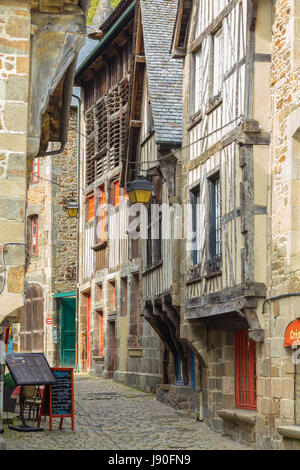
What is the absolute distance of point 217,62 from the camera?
12656mm

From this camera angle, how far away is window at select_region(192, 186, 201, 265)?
13.2 meters

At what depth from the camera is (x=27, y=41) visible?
8.55 m

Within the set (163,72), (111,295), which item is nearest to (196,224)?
(163,72)

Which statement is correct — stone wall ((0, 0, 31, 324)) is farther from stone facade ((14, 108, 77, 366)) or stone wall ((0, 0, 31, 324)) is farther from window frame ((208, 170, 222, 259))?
stone facade ((14, 108, 77, 366))

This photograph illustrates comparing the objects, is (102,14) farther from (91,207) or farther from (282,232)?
(282,232)

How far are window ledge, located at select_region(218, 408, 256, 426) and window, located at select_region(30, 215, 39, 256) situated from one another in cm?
1666

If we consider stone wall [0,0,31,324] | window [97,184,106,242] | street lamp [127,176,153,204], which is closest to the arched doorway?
window [97,184,106,242]

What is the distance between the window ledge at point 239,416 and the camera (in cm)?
1085

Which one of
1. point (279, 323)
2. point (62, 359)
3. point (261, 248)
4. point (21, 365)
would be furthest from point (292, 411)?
point (62, 359)

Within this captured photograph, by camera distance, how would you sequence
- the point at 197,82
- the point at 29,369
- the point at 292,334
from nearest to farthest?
the point at 292,334 → the point at 29,369 → the point at 197,82

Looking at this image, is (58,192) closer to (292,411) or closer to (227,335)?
(227,335)

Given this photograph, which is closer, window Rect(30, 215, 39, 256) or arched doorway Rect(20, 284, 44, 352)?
arched doorway Rect(20, 284, 44, 352)

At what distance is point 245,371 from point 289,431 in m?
2.96

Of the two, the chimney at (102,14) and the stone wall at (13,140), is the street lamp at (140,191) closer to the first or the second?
the stone wall at (13,140)
